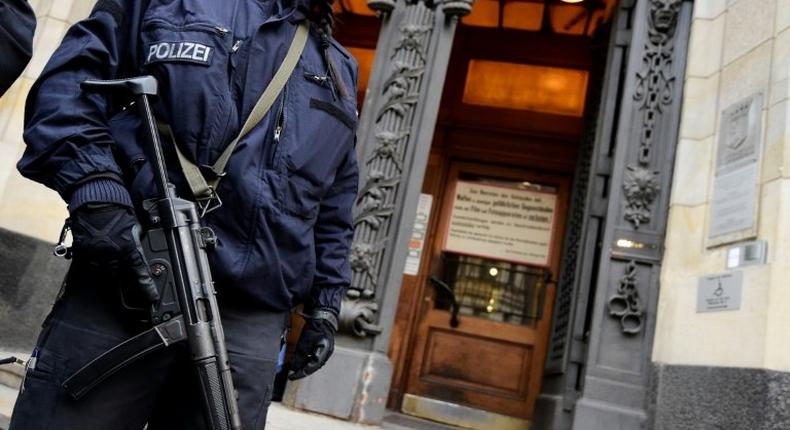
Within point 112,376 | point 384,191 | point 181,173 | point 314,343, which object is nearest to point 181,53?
point 181,173

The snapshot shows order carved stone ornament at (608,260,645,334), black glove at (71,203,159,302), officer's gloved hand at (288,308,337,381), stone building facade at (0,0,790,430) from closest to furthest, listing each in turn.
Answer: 1. black glove at (71,203,159,302)
2. officer's gloved hand at (288,308,337,381)
3. stone building facade at (0,0,790,430)
4. carved stone ornament at (608,260,645,334)

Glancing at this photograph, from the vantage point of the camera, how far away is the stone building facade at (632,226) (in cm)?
411

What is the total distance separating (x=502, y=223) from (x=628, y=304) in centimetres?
254

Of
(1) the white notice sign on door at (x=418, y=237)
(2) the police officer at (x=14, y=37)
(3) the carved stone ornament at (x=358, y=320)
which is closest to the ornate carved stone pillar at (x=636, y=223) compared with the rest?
(3) the carved stone ornament at (x=358, y=320)

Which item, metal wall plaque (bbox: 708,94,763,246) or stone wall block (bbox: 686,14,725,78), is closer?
metal wall plaque (bbox: 708,94,763,246)

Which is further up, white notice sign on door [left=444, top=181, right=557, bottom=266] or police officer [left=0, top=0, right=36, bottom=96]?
white notice sign on door [left=444, top=181, right=557, bottom=266]

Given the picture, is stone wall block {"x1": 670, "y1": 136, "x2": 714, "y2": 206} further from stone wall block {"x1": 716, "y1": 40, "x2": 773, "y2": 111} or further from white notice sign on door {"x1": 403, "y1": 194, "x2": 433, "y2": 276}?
white notice sign on door {"x1": 403, "y1": 194, "x2": 433, "y2": 276}

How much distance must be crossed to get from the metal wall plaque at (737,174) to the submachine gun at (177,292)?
3603 millimetres

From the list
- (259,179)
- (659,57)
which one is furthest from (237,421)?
(659,57)

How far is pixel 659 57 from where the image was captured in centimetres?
525

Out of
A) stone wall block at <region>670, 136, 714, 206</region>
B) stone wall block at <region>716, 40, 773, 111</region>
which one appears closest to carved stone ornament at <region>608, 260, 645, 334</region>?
stone wall block at <region>670, 136, 714, 206</region>

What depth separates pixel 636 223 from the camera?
4.91 metres

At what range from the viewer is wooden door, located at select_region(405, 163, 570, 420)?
6699 mm

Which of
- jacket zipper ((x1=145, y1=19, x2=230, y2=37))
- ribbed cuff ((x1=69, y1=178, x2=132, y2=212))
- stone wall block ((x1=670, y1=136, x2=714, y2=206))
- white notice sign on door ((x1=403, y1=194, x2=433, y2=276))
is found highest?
stone wall block ((x1=670, y1=136, x2=714, y2=206))
